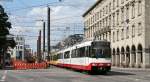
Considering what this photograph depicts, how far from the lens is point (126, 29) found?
82500 millimetres

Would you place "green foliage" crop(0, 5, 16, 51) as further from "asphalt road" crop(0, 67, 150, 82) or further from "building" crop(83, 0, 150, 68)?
"asphalt road" crop(0, 67, 150, 82)

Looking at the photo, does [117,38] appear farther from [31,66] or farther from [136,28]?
[31,66]

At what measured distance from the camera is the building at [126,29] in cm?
7231

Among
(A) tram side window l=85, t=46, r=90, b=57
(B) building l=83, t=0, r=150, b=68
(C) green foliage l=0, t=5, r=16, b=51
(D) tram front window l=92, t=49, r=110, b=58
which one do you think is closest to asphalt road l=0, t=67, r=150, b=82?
(D) tram front window l=92, t=49, r=110, b=58

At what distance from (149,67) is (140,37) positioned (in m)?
5.43

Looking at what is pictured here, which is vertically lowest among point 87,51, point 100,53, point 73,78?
point 73,78

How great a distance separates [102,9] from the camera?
10469 centimetres

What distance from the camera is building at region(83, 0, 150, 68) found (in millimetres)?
72312

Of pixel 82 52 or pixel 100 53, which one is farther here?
pixel 82 52

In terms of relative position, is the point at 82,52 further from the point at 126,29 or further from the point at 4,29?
the point at 4,29

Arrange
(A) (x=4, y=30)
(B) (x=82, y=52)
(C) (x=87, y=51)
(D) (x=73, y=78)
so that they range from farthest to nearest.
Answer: (A) (x=4, y=30), (B) (x=82, y=52), (C) (x=87, y=51), (D) (x=73, y=78)

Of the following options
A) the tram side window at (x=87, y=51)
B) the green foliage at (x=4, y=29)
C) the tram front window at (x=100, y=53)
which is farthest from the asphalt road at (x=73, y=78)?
the green foliage at (x=4, y=29)

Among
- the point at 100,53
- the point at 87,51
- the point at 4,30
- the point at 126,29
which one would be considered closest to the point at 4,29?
the point at 4,30

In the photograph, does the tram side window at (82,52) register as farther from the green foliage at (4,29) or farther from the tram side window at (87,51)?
the green foliage at (4,29)
